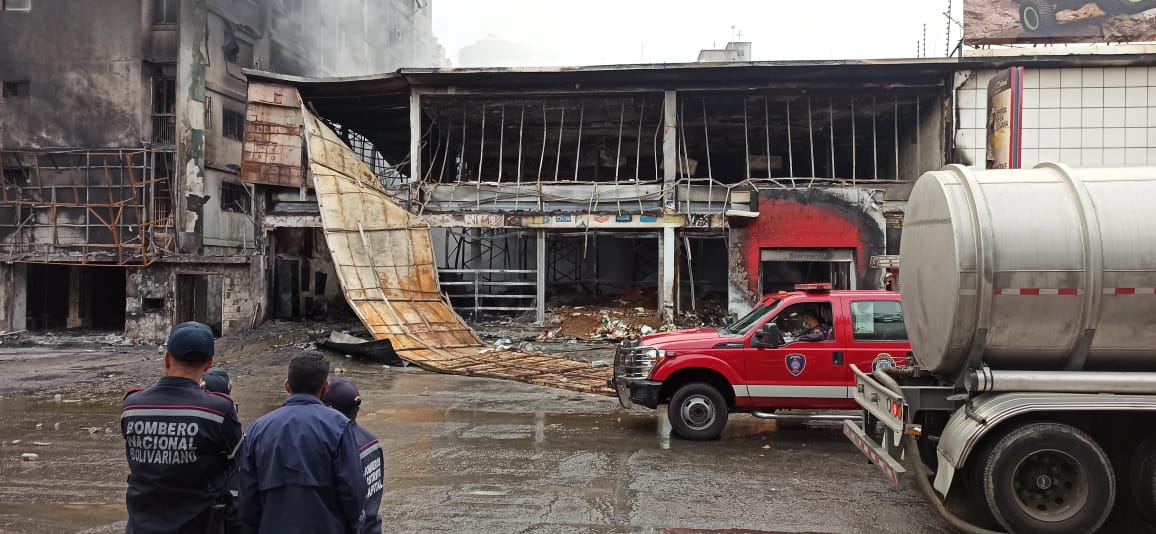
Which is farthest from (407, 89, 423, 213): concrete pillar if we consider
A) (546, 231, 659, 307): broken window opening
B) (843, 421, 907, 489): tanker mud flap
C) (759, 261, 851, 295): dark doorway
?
(843, 421, 907, 489): tanker mud flap

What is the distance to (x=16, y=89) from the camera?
2084 centimetres

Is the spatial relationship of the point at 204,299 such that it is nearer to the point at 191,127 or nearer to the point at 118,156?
the point at 118,156

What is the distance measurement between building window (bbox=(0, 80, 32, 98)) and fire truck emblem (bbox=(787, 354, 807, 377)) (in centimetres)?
2382

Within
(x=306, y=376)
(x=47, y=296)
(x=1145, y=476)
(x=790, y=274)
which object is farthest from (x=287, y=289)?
(x=1145, y=476)

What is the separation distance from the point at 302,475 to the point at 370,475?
1.00 ft

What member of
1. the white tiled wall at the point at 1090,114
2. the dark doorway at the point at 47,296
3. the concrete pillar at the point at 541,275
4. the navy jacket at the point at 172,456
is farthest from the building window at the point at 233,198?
the white tiled wall at the point at 1090,114

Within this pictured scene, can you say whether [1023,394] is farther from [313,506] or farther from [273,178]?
[273,178]

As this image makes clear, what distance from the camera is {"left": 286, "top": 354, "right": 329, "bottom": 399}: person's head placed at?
281 cm

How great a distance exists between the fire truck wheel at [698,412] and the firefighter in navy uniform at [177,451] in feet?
18.0

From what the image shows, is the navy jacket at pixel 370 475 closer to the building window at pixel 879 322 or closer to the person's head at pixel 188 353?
the person's head at pixel 188 353

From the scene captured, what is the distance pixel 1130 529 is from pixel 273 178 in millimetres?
18468

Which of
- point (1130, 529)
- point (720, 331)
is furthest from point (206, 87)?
point (1130, 529)

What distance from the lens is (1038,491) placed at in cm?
482

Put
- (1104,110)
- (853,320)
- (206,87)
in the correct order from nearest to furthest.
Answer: (853,320), (1104,110), (206,87)
